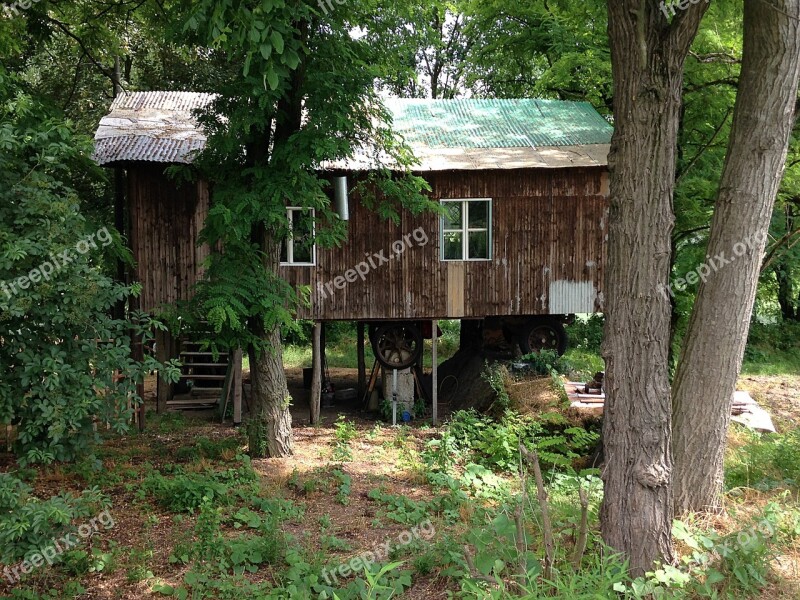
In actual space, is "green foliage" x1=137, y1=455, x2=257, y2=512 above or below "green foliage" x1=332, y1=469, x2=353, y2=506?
above

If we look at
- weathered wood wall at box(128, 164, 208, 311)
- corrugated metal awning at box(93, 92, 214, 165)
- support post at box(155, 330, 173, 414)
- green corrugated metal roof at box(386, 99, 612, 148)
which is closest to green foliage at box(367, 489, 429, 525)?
corrugated metal awning at box(93, 92, 214, 165)

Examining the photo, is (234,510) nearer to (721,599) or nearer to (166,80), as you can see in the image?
(721,599)

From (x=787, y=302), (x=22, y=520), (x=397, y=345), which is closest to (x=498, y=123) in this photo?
(x=397, y=345)

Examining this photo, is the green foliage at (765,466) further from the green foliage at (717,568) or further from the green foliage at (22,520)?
the green foliage at (22,520)

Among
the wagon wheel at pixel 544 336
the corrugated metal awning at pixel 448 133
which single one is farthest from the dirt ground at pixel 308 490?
the corrugated metal awning at pixel 448 133

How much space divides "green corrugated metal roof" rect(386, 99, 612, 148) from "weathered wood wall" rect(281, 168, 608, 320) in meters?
1.14

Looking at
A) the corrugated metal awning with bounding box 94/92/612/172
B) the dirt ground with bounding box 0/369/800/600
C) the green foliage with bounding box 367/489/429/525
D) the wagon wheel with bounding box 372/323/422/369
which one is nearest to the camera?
the dirt ground with bounding box 0/369/800/600

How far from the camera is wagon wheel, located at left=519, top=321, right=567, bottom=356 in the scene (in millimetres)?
16109

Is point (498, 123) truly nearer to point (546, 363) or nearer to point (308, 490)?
point (546, 363)

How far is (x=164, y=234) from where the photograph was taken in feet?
46.9

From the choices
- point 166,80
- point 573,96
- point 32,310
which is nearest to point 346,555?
point 32,310

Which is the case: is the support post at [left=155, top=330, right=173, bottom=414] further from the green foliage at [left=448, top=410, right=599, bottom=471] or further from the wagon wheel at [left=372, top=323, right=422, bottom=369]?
the green foliage at [left=448, top=410, right=599, bottom=471]

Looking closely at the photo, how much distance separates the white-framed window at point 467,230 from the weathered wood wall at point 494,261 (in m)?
0.14

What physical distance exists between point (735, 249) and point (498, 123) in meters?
10.8
